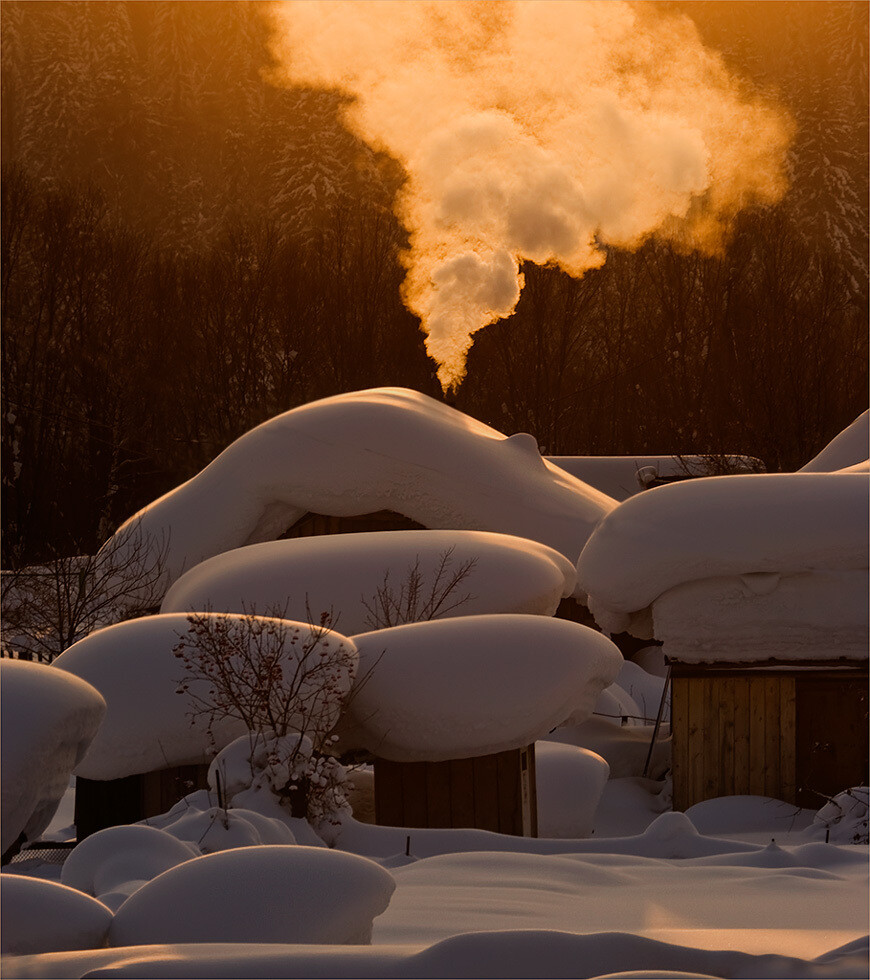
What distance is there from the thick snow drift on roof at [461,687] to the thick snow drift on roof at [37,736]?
4.91 m

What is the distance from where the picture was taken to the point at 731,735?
12.6 meters

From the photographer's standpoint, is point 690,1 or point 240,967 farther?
point 690,1

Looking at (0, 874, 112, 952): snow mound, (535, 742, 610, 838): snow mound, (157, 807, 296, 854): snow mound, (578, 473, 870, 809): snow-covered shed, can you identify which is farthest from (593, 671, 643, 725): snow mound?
(0, 874, 112, 952): snow mound

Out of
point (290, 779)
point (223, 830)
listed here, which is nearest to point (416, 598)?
point (290, 779)

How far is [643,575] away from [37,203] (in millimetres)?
29595

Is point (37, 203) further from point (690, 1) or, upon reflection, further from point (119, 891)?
point (690, 1)

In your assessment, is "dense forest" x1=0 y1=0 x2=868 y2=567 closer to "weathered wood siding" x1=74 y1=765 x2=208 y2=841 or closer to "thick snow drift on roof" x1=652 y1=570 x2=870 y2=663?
"thick snow drift on roof" x1=652 y1=570 x2=870 y2=663

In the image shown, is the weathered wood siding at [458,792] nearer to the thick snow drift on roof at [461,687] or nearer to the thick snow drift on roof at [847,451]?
the thick snow drift on roof at [461,687]

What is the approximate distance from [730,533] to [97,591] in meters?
7.18

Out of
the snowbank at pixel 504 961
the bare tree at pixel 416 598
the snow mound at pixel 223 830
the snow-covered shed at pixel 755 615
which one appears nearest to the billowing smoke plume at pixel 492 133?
the bare tree at pixel 416 598

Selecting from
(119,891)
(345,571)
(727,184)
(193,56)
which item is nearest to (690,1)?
(193,56)

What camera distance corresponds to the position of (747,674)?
1253 cm

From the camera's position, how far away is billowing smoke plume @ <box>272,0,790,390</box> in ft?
80.2

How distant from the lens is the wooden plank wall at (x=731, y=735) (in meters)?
12.5
